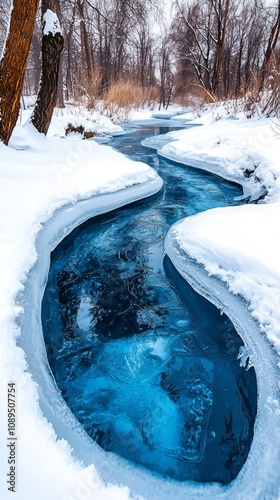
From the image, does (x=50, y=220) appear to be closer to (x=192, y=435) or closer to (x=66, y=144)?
(x=192, y=435)

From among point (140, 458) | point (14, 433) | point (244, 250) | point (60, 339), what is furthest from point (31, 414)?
point (244, 250)

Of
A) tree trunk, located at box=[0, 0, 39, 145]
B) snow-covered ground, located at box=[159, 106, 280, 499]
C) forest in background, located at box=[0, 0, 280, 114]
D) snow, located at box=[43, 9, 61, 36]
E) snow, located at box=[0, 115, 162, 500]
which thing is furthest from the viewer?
forest in background, located at box=[0, 0, 280, 114]

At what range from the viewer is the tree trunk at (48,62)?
13.0 ft

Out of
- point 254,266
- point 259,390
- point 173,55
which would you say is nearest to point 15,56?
point 254,266

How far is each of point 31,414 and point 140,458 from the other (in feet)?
1.45

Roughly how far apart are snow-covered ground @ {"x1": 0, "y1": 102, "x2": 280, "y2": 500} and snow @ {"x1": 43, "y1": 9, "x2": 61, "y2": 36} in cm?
127

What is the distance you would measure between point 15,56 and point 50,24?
1366mm

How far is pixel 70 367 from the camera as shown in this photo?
1478 millimetres

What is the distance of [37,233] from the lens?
7.35 feet

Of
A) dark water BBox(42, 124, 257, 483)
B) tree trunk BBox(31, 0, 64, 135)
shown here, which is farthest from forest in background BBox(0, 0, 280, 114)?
dark water BBox(42, 124, 257, 483)

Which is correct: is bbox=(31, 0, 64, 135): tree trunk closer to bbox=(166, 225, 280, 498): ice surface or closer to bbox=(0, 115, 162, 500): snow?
bbox=(0, 115, 162, 500): snow

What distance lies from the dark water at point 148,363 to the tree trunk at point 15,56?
5.65 feet

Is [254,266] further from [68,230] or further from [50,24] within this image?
[50,24]

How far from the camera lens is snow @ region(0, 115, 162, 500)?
893 millimetres
